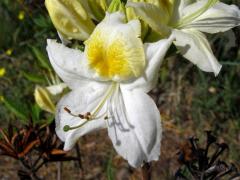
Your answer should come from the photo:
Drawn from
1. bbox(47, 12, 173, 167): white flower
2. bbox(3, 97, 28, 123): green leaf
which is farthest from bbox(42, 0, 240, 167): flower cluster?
bbox(3, 97, 28, 123): green leaf

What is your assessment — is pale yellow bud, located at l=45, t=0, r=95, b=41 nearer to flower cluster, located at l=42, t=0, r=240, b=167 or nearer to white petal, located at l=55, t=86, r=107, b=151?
flower cluster, located at l=42, t=0, r=240, b=167

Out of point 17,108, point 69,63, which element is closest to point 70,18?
point 69,63

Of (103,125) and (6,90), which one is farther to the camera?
(6,90)

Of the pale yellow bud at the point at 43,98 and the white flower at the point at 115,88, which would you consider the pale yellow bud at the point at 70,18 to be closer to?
the white flower at the point at 115,88

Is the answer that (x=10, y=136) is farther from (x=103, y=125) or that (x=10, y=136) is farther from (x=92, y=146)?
(x=92, y=146)

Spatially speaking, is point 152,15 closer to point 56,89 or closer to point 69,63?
point 69,63

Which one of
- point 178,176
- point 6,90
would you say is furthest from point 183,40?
point 6,90

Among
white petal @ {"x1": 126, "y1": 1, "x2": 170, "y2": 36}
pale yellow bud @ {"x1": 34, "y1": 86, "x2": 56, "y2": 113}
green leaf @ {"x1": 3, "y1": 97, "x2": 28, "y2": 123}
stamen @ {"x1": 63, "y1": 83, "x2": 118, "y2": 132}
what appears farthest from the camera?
green leaf @ {"x1": 3, "y1": 97, "x2": 28, "y2": 123}
